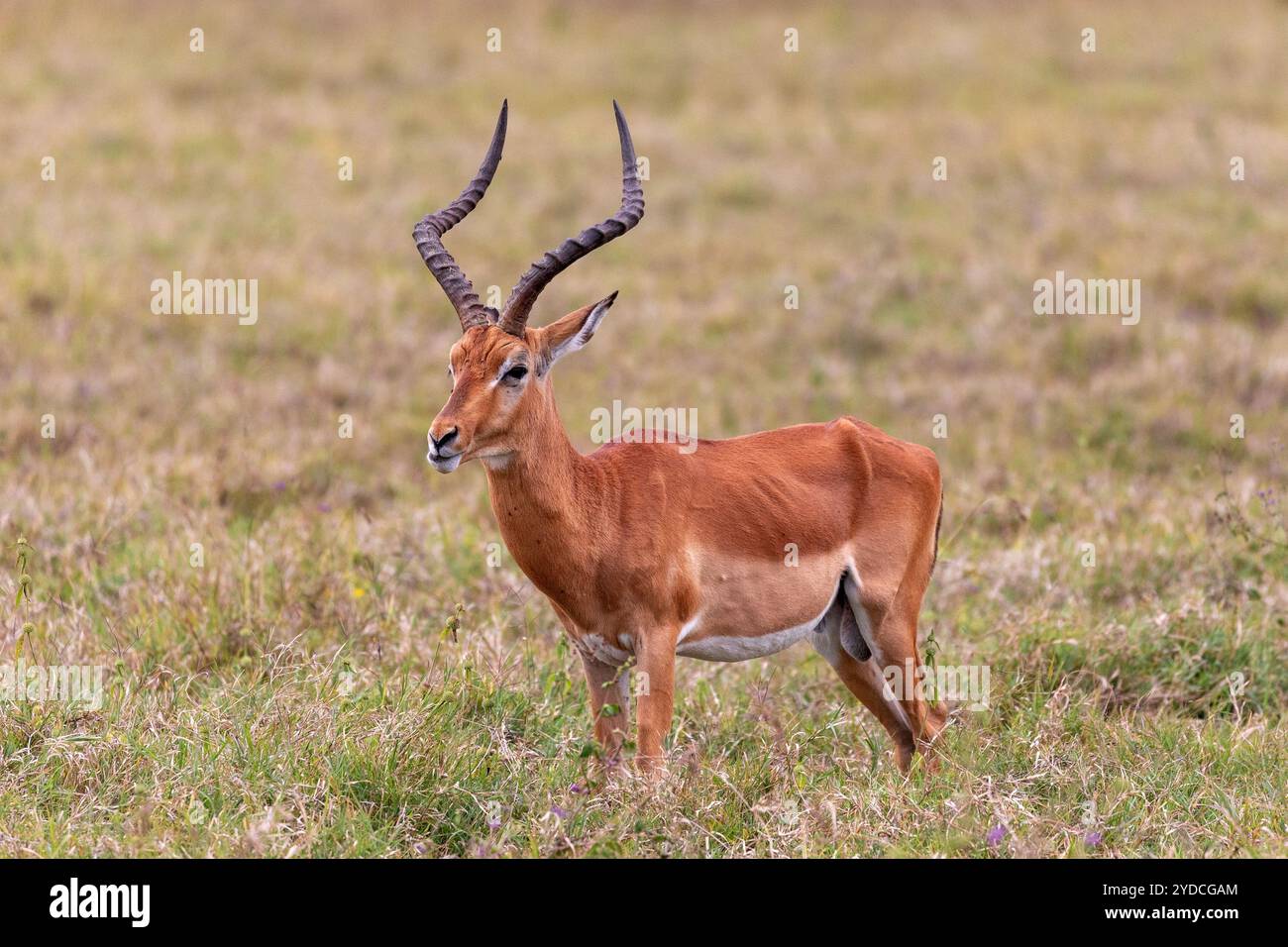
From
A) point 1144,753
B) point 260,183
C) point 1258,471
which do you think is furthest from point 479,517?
point 260,183

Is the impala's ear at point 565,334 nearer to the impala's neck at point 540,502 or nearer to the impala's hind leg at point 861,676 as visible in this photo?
the impala's neck at point 540,502

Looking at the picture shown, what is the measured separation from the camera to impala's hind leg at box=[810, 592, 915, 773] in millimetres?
6785

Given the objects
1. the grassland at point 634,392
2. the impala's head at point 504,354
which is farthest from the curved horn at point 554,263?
the grassland at point 634,392

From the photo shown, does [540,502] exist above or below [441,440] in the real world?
below

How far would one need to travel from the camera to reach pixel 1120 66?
22203 mm

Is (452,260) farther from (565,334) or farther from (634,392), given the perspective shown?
(634,392)

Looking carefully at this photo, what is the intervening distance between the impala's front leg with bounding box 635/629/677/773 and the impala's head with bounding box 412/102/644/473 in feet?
2.86

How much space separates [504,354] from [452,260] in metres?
0.53

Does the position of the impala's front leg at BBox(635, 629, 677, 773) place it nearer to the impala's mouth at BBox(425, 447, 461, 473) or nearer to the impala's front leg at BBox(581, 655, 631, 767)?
the impala's front leg at BBox(581, 655, 631, 767)

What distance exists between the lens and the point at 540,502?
19.6 feet

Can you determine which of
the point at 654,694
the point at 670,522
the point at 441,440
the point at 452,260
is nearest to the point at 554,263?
the point at 452,260

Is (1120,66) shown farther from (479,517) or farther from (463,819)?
(463,819)

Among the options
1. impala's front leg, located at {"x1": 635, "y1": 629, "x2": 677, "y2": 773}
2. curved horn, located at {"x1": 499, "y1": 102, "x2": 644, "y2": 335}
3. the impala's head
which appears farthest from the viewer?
impala's front leg, located at {"x1": 635, "y1": 629, "x2": 677, "y2": 773}

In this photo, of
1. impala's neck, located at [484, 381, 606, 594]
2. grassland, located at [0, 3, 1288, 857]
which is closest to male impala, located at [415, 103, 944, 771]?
impala's neck, located at [484, 381, 606, 594]
